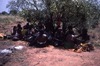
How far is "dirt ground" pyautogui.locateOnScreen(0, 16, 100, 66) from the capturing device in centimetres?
779

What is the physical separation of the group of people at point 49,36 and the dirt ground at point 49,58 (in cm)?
64

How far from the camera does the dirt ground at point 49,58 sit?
7.79 meters

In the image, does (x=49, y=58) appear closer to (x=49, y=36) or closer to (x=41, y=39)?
(x=41, y=39)

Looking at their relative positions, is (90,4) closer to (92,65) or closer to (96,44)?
(96,44)

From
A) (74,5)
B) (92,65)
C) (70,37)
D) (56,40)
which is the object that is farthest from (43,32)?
(92,65)

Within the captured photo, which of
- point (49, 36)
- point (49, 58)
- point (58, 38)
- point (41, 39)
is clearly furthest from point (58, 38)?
point (49, 58)

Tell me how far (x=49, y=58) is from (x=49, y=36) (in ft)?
8.86

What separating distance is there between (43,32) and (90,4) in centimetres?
313

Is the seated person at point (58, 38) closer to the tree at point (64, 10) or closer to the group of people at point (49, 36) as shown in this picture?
the group of people at point (49, 36)

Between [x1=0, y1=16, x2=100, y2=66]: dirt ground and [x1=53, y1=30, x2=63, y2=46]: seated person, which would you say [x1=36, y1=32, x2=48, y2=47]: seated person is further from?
[x1=53, y1=30, x2=63, y2=46]: seated person

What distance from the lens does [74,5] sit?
34.3ft

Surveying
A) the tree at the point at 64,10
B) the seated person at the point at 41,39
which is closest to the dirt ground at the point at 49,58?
the seated person at the point at 41,39

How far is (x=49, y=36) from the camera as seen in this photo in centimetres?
1090

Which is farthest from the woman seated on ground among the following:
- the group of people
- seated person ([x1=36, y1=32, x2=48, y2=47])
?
seated person ([x1=36, y1=32, x2=48, y2=47])
